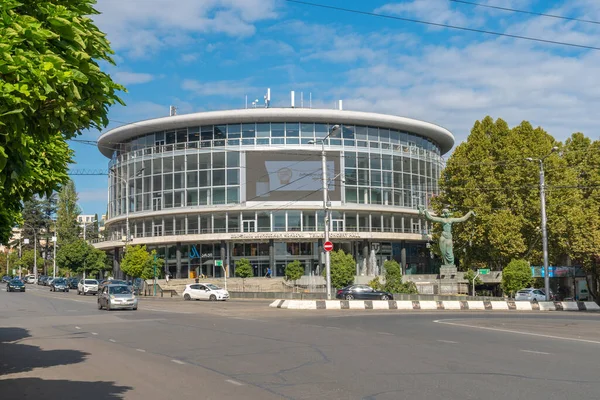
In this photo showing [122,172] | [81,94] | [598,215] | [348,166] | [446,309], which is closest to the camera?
[81,94]

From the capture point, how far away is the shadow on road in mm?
9844

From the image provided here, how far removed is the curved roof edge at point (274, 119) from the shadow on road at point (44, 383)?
5738 cm

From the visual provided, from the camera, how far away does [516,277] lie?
5197cm

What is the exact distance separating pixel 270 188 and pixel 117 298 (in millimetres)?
37016

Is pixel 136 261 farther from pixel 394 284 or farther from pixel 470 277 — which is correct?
pixel 470 277

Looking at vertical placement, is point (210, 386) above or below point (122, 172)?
below

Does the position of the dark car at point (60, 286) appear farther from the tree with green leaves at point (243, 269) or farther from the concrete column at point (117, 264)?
Answer: the tree with green leaves at point (243, 269)

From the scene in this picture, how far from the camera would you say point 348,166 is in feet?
241

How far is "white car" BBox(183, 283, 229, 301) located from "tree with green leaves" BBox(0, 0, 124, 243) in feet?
151

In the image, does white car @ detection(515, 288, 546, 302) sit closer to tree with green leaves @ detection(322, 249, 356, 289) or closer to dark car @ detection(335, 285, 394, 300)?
dark car @ detection(335, 285, 394, 300)

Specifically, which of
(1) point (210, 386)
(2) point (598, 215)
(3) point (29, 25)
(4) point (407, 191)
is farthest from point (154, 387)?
(4) point (407, 191)

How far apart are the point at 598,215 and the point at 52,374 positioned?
5091 centimetres

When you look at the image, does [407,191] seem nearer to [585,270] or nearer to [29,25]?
[585,270]

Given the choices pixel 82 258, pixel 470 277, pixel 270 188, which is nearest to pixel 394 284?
pixel 470 277
